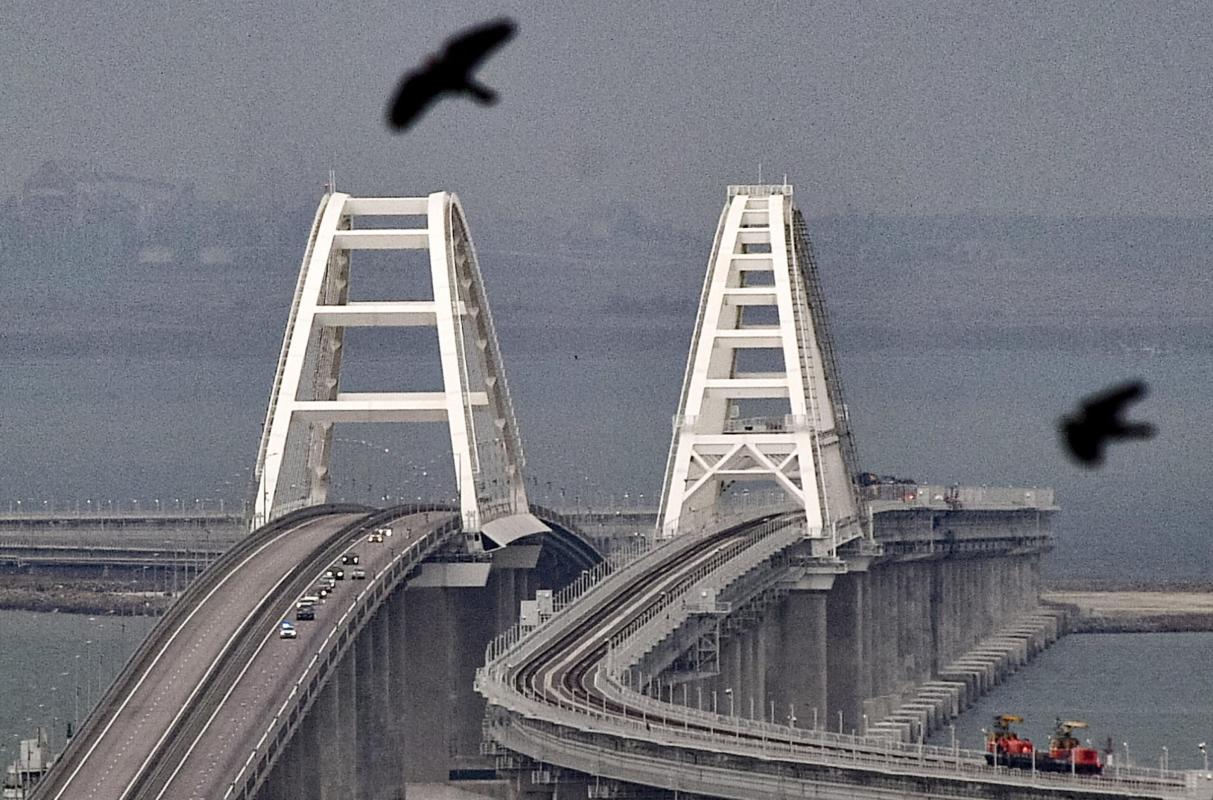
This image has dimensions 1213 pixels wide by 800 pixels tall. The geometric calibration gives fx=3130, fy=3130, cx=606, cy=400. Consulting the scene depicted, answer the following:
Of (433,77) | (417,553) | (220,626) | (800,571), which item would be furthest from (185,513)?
(433,77)

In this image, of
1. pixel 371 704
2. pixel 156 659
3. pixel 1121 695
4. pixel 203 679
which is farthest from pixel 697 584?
pixel 1121 695

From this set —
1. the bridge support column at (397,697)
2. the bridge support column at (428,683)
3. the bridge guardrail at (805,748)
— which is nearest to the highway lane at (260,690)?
the bridge support column at (397,697)

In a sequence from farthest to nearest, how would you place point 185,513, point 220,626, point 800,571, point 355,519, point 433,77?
point 185,513
point 800,571
point 355,519
point 220,626
point 433,77

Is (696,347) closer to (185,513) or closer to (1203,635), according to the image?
(1203,635)

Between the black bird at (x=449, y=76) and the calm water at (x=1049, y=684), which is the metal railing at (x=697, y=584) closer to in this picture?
the calm water at (x=1049, y=684)

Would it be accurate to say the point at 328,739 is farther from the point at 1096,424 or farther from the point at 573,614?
the point at 1096,424

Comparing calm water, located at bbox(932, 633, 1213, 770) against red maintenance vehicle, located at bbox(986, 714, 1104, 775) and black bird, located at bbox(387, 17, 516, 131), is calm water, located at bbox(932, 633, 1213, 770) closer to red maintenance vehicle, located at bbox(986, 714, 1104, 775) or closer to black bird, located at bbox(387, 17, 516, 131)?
red maintenance vehicle, located at bbox(986, 714, 1104, 775)

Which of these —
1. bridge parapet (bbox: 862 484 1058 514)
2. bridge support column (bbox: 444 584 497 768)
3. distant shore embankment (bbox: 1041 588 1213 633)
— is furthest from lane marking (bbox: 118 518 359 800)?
distant shore embankment (bbox: 1041 588 1213 633)
